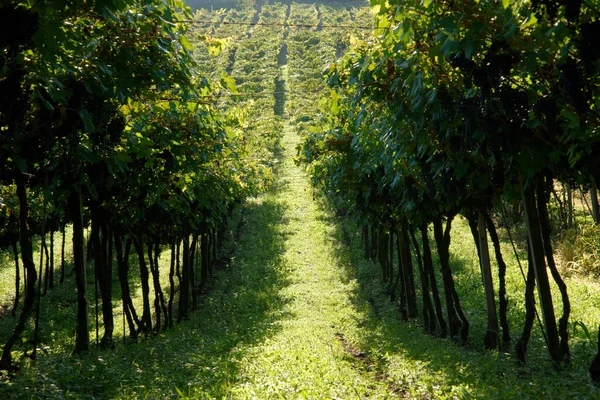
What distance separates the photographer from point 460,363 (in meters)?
9.78

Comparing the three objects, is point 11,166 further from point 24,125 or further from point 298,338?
point 298,338

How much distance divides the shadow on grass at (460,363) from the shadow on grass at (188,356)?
9.95 feet

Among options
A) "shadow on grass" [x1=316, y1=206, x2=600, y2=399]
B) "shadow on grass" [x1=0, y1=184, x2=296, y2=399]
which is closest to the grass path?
"shadow on grass" [x1=0, y1=184, x2=296, y2=399]

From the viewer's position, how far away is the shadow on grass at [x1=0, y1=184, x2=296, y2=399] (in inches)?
316

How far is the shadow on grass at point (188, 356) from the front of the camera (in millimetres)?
8039

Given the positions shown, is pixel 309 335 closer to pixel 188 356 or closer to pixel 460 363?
pixel 188 356

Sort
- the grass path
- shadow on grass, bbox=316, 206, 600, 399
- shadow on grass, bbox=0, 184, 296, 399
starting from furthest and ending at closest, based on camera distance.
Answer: the grass path, shadow on grass, bbox=0, 184, 296, 399, shadow on grass, bbox=316, 206, 600, 399

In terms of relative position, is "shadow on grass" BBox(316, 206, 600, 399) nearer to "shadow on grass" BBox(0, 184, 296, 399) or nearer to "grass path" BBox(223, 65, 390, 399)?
"grass path" BBox(223, 65, 390, 399)

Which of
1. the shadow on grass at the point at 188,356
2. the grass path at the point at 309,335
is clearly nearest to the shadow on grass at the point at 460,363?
the grass path at the point at 309,335

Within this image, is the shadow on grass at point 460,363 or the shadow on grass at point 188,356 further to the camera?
the shadow on grass at point 188,356

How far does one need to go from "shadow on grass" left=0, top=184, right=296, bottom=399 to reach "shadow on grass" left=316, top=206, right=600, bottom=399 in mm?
3033

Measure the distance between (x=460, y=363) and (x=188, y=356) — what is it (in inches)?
227

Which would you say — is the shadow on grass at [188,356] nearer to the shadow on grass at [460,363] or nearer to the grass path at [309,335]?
the grass path at [309,335]

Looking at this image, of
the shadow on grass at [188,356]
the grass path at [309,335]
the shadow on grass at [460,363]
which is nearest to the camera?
the shadow on grass at [460,363]
